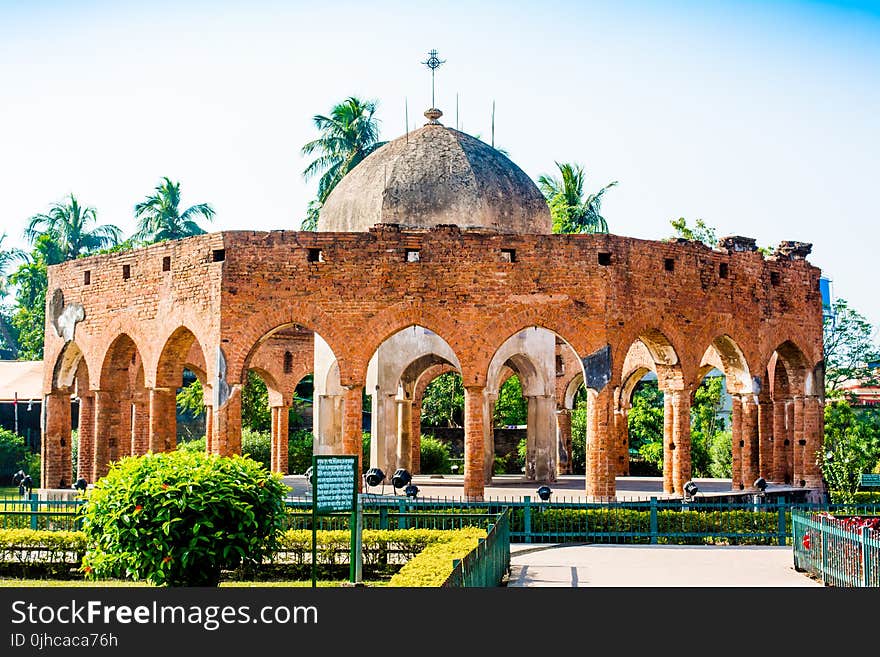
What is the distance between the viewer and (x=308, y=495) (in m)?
19.2

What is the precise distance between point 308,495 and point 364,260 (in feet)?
12.8

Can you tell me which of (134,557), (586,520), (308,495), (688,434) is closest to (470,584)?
(134,557)

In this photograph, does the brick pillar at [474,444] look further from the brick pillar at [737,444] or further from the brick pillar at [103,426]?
the brick pillar at [103,426]

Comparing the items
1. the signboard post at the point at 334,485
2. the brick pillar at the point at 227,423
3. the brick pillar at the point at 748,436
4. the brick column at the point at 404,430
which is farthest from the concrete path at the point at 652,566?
the brick column at the point at 404,430

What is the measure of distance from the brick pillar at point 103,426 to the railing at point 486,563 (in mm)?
11358

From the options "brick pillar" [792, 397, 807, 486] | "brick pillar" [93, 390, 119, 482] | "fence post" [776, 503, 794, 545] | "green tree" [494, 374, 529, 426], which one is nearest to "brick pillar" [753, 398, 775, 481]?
"brick pillar" [792, 397, 807, 486]

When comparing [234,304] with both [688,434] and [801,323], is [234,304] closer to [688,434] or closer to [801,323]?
[688,434]

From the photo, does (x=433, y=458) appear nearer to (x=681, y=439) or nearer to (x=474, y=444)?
(x=681, y=439)

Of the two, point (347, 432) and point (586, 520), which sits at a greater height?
point (347, 432)

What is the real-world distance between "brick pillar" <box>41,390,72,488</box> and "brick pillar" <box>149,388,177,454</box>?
3.00 metres

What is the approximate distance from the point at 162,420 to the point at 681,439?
916cm

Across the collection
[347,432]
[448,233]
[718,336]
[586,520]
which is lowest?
[586,520]

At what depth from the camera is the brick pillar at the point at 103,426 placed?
878 inches

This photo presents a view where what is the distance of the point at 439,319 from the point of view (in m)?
19.3
